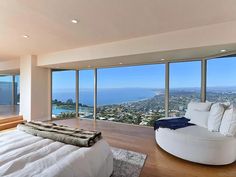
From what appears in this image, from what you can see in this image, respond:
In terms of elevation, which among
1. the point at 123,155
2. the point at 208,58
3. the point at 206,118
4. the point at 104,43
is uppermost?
the point at 104,43

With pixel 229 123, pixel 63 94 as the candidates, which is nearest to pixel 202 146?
pixel 229 123

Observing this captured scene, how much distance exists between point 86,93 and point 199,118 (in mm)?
4594

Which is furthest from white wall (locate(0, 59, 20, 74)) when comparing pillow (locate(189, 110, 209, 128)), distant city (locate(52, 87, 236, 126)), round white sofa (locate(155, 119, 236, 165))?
pillow (locate(189, 110, 209, 128))

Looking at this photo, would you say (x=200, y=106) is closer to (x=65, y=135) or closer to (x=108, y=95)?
(x=65, y=135)

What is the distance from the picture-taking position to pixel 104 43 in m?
4.42

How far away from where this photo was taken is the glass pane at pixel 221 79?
3.90 meters

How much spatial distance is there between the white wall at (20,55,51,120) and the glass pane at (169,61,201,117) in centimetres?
484

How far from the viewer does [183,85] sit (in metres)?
4.95

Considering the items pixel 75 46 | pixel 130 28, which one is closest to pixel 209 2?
pixel 130 28

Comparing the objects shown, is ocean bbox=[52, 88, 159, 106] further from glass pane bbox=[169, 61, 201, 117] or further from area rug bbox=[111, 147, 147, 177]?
area rug bbox=[111, 147, 147, 177]

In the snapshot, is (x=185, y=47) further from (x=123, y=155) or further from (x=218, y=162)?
(x=123, y=155)

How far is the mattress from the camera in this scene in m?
2.67

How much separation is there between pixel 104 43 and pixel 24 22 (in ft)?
6.44

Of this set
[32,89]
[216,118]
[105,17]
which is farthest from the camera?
[32,89]
